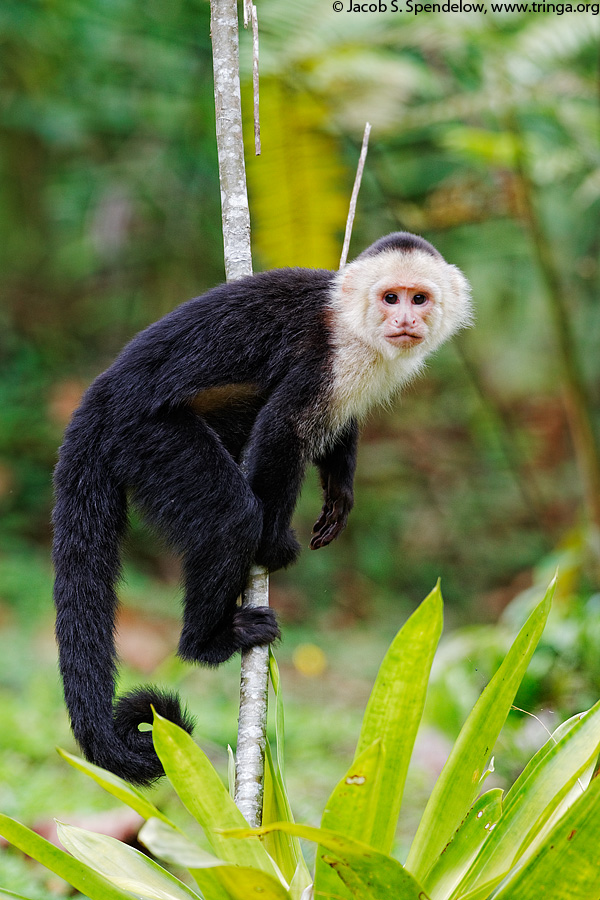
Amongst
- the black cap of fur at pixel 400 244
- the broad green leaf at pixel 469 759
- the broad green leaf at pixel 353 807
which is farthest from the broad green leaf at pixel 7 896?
the black cap of fur at pixel 400 244

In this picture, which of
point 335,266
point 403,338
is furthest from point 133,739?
point 335,266

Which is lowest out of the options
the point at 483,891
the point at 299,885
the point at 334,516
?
the point at 299,885

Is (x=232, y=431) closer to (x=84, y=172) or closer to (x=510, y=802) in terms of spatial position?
(x=510, y=802)

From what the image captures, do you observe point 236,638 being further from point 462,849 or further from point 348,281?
point 348,281

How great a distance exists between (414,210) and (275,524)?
3745mm

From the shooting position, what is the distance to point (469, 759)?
200 centimetres

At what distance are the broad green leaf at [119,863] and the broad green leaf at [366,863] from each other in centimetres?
48

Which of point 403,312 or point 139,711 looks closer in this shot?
point 139,711

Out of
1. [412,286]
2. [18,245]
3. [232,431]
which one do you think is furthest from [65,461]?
[18,245]

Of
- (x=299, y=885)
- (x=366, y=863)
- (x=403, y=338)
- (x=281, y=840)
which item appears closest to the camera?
(x=366, y=863)

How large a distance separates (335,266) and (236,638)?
2.99 meters

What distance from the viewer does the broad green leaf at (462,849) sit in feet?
6.30

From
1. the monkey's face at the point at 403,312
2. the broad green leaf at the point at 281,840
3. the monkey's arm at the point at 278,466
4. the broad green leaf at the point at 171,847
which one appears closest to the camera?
the broad green leaf at the point at 171,847

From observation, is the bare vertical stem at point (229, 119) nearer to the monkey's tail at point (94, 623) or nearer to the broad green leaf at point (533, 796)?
the monkey's tail at point (94, 623)
